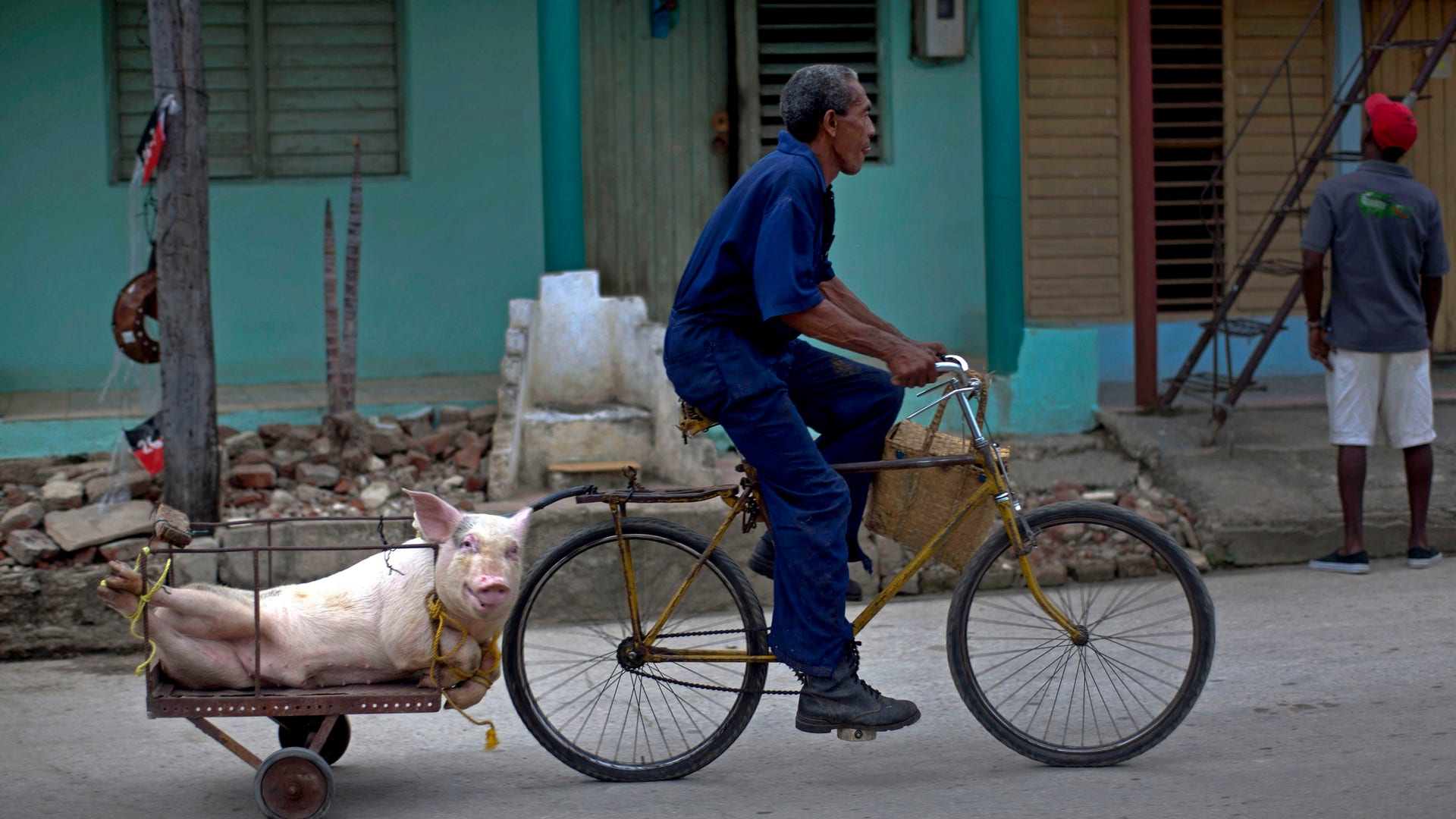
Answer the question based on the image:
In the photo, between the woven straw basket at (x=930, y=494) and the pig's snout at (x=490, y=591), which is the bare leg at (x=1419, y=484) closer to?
the woven straw basket at (x=930, y=494)

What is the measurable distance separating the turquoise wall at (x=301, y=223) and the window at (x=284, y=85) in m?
0.12

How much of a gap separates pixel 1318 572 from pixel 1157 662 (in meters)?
2.22

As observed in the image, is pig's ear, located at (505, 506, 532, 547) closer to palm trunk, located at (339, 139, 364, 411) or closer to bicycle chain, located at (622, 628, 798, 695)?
bicycle chain, located at (622, 628, 798, 695)

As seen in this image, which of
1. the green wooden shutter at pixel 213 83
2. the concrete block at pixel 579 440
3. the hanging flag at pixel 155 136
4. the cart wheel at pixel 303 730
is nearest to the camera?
the cart wheel at pixel 303 730

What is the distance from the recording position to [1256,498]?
6.93 metres

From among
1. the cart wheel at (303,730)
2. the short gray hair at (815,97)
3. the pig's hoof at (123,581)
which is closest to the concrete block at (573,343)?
the cart wheel at (303,730)

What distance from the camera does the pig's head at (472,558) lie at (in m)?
3.79

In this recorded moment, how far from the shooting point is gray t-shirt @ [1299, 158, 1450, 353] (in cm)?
638

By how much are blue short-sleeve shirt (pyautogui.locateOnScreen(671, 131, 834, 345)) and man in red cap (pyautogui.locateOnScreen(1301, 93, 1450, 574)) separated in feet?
11.3

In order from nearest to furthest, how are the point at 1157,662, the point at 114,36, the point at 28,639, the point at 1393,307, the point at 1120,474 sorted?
the point at 1157,662 < the point at 28,639 < the point at 1393,307 < the point at 1120,474 < the point at 114,36

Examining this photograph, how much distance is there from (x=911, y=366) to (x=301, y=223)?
596cm

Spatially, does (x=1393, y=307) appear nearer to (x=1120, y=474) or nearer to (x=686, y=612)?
(x=1120, y=474)

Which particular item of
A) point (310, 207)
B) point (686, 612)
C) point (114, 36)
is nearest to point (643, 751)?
point (686, 612)

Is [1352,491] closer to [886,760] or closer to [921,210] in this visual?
[886,760]
